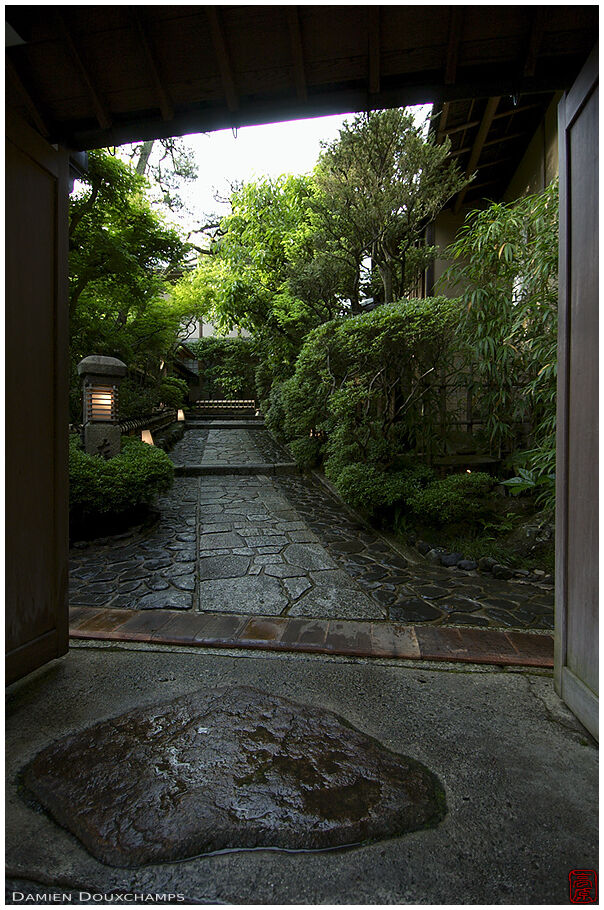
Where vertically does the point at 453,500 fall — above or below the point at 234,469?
below

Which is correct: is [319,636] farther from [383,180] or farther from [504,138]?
[504,138]

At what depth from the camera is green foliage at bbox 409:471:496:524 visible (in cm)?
512

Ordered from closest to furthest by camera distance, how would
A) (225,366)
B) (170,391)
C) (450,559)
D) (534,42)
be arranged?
(534,42) → (450,559) → (170,391) → (225,366)

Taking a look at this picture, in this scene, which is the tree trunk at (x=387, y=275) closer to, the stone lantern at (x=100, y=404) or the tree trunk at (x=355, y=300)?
the tree trunk at (x=355, y=300)

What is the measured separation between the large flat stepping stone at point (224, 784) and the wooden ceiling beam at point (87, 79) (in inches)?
137

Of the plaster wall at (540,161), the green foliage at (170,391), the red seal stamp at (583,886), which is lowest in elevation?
the red seal stamp at (583,886)

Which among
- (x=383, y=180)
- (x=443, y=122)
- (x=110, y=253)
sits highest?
(x=443, y=122)

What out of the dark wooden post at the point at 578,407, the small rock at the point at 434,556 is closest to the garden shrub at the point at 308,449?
the small rock at the point at 434,556

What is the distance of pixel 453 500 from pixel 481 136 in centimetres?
684

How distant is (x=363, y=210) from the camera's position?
21.4 feet

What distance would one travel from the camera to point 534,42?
2150 millimetres

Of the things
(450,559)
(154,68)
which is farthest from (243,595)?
(154,68)

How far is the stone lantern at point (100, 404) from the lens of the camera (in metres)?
6.75

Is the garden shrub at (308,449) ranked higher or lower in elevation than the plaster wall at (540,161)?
lower
